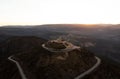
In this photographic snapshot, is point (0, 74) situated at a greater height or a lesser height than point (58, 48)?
lesser

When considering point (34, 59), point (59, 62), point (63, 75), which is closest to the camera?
point (63, 75)

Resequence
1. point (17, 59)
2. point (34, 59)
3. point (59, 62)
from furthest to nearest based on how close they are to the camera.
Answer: point (17, 59), point (34, 59), point (59, 62)

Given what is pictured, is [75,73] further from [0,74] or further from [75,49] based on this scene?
[0,74]

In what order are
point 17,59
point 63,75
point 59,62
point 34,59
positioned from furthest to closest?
point 17,59
point 34,59
point 59,62
point 63,75

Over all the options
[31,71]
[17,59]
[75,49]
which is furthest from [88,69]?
[17,59]

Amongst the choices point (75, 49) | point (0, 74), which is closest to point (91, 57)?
point (75, 49)

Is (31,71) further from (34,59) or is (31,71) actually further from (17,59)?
(17,59)

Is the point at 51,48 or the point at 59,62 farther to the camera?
the point at 51,48

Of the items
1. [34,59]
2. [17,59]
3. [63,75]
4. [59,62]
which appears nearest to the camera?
[63,75]

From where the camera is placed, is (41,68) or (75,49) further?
(75,49)
